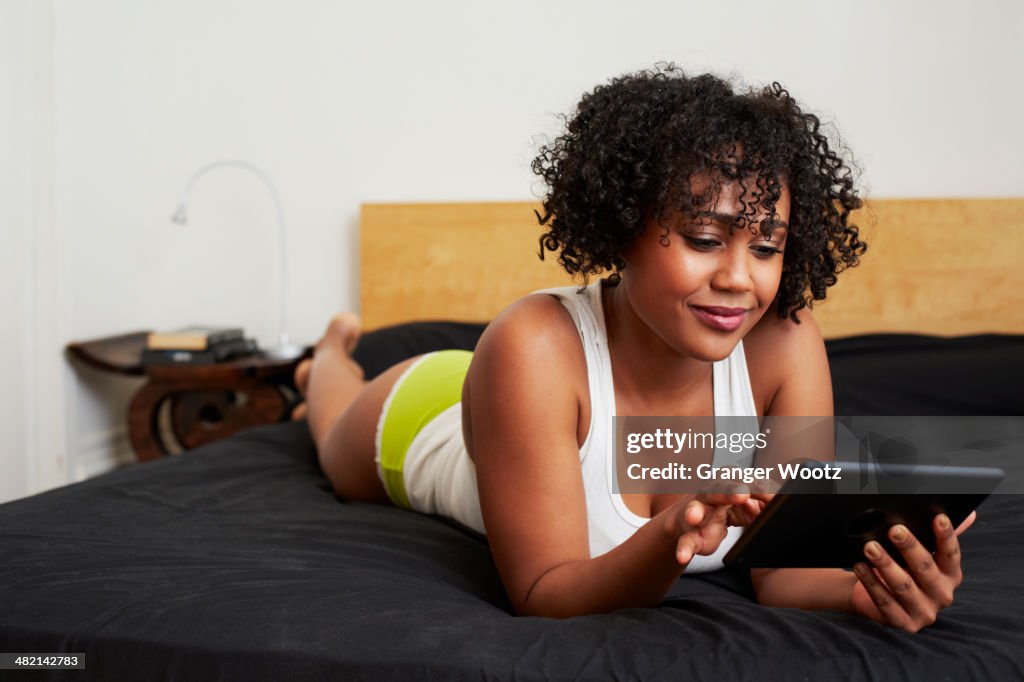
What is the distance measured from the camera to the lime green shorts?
1922 millimetres

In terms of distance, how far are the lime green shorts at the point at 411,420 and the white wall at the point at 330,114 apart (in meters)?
1.39

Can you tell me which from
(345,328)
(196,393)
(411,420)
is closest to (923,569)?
(411,420)

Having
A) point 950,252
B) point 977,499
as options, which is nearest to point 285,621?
point 977,499

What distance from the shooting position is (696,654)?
112 centimetres

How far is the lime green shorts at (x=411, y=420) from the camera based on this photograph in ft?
6.31

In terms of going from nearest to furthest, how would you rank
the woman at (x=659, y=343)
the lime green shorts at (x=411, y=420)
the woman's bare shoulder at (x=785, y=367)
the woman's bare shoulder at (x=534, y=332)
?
the woman at (x=659, y=343) → the woman's bare shoulder at (x=534, y=332) → the woman's bare shoulder at (x=785, y=367) → the lime green shorts at (x=411, y=420)

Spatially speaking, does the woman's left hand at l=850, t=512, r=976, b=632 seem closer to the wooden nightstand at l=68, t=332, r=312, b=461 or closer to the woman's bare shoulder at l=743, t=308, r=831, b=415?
the woman's bare shoulder at l=743, t=308, r=831, b=415

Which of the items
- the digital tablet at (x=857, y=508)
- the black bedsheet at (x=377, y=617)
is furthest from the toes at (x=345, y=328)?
the digital tablet at (x=857, y=508)

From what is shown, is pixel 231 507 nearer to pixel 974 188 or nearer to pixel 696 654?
pixel 696 654

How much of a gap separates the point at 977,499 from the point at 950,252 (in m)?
2.12

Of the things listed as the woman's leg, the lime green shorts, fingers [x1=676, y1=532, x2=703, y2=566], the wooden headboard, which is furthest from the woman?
the wooden headboard

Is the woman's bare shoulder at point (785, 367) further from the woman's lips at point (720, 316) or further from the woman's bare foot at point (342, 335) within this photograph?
the woman's bare foot at point (342, 335)

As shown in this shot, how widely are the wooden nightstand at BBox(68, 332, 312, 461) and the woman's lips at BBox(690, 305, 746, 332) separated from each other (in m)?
1.95

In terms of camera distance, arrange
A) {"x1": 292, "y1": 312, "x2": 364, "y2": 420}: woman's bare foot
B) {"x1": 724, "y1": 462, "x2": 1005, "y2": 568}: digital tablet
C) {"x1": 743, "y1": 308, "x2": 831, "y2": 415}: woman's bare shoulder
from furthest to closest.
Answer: {"x1": 292, "y1": 312, "x2": 364, "y2": 420}: woman's bare foot < {"x1": 743, "y1": 308, "x2": 831, "y2": 415}: woman's bare shoulder < {"x1": 724, "y1": 462, "x2": 1005, "y2": 568}: digital tablet
